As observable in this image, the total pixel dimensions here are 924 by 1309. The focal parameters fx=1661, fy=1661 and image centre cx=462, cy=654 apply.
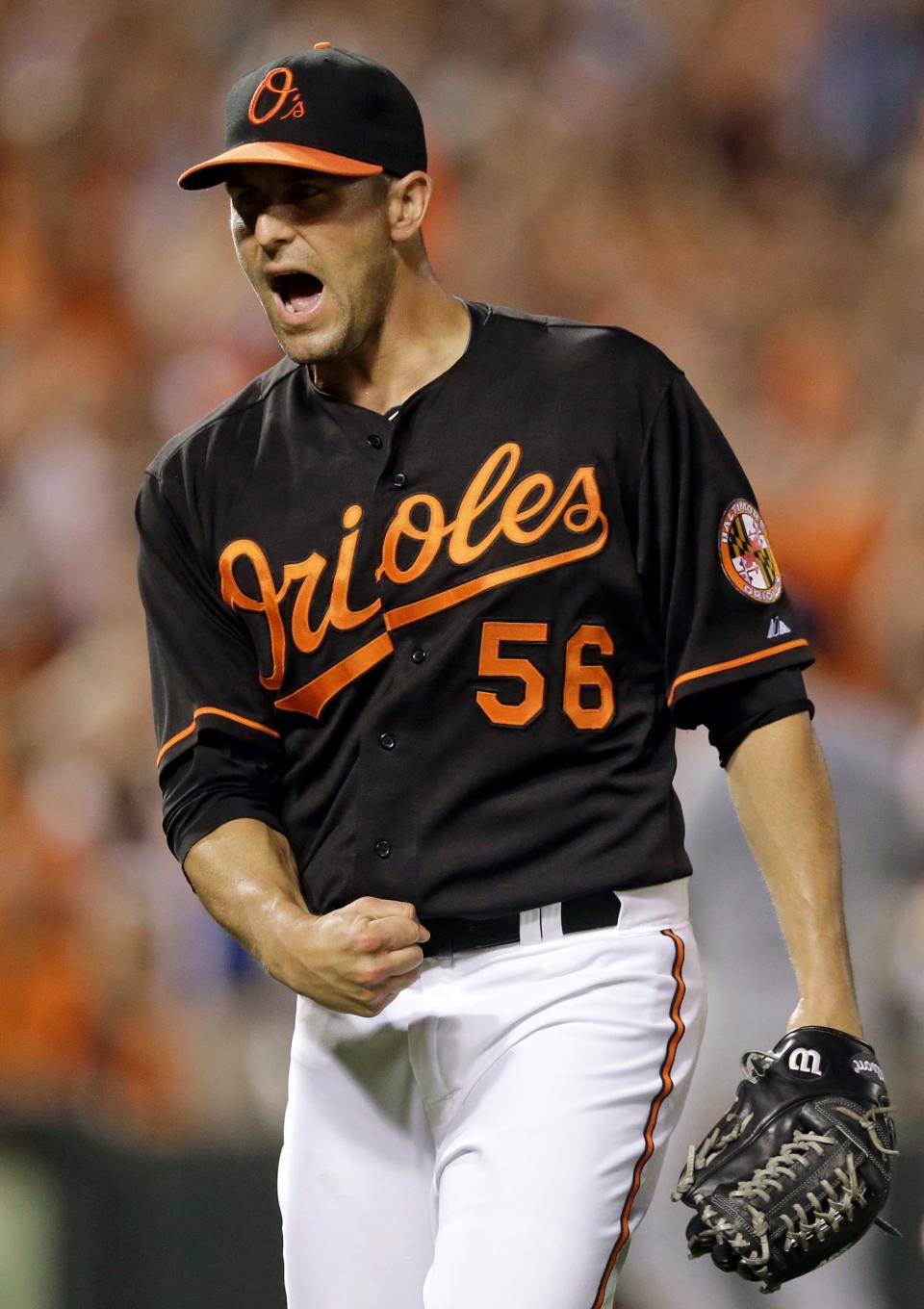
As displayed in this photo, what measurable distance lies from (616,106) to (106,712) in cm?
189

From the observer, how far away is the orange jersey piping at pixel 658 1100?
5.23ft

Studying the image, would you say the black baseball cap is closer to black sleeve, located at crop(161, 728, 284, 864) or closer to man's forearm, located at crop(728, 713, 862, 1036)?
black sleeve, located at crop(161, 728, 284, 864)

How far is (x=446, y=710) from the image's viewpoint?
1766 mm

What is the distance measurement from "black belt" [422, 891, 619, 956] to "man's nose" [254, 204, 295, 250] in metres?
0.73

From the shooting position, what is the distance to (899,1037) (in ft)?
10.7

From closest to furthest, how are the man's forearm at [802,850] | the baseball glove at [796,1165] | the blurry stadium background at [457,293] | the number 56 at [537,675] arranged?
the baseball glove at [796,1165], the man's forearm at [802,850], the number 56 at [537,675], the blurry stadium background at [457,293]

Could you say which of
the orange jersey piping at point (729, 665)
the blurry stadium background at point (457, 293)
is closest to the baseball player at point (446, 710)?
the orange jersey piping at point (729, 665)

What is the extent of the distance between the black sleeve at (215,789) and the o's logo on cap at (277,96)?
67 centimetres

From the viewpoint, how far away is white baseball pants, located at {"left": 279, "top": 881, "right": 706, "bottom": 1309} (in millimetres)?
1555

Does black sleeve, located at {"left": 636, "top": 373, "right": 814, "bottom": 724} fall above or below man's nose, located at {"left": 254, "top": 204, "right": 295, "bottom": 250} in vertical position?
below

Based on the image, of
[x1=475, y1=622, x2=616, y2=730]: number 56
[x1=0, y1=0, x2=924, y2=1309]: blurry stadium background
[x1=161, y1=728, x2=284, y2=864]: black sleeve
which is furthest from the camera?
[x1=0, y1=0, x2=924, y2=1309]: blurry stadium background

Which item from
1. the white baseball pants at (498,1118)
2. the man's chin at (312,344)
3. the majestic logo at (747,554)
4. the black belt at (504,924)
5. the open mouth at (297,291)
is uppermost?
the open mouth at (297,291)

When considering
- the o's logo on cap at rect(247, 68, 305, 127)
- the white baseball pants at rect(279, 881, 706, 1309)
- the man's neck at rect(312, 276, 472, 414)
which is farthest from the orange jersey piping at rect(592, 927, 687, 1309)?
the o's logo on cap at rect(247, 68, 305, 127)

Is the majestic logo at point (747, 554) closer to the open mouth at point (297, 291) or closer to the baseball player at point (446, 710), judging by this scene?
the baseball player at point (446, 710)
